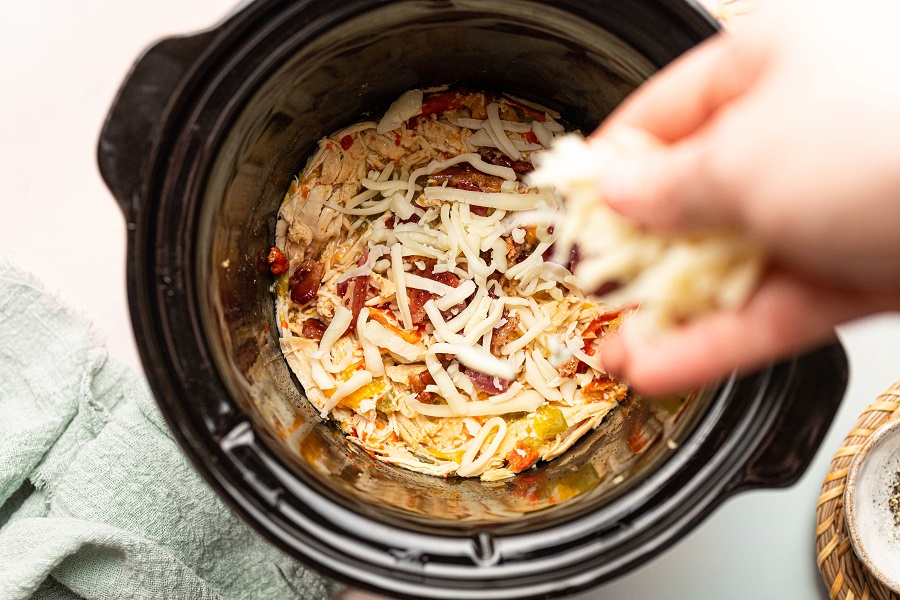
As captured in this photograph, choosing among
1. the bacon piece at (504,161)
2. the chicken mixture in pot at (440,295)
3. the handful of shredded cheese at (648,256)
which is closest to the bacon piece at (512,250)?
the chicken mixture in pot at (440,295)

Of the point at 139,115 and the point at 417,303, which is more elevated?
the point at 139,115

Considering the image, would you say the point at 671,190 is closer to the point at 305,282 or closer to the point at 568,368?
the point at 568,368

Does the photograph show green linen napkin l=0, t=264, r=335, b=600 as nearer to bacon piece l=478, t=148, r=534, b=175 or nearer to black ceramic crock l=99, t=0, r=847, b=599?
black ceramic crock l=99, t=0, r=847, b=599

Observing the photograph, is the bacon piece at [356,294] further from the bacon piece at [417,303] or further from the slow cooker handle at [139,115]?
the slow cooker handle at [139,115]

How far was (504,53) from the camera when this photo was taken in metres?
1.16

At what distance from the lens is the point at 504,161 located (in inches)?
51.4

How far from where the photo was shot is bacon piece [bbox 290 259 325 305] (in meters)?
1.27

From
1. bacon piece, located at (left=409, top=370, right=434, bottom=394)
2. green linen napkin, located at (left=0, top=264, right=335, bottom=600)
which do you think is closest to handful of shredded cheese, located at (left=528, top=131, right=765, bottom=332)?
bacon piece, located at (left=409, top=370, right=434, bottom=394)

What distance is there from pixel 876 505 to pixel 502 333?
759 millimetres

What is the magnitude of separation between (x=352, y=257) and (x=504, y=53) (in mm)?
441

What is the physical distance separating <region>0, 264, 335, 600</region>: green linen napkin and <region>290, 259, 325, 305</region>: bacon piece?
358 mm

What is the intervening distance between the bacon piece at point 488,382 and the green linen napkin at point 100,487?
0.50 meters

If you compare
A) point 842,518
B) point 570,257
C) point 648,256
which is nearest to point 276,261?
point 570,257

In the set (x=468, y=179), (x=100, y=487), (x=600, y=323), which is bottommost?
(x=100, y=487)
